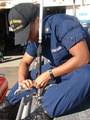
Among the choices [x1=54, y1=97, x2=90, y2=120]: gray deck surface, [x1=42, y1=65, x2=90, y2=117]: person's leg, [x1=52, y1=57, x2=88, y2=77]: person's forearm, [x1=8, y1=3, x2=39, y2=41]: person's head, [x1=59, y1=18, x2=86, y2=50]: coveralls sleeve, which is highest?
[x1=8, y1=3, x2=39, y2=41]: person's head

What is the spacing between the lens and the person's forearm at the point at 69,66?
3.99 meters

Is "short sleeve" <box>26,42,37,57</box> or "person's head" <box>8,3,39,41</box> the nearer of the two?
"person's head" <box>8,3,39,41</box>

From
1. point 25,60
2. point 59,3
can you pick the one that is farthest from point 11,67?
point 25,60

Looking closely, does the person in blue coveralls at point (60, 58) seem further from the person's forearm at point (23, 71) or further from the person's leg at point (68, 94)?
the person's forearm at point (23, 71)

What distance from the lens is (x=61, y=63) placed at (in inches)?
167

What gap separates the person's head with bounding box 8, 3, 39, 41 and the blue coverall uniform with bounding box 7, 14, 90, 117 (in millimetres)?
133

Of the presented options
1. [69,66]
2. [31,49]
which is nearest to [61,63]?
[69,66]

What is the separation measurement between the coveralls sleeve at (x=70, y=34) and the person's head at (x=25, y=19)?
0.22 metres

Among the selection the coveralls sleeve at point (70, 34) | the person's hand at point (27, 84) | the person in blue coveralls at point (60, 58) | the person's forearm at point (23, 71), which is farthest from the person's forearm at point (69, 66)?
the person's forearm at point (23, 71)

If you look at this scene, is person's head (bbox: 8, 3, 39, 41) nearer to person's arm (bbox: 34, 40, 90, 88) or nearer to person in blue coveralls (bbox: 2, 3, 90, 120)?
person in blue coveralls (bbox: 2, 3, 90, 120)

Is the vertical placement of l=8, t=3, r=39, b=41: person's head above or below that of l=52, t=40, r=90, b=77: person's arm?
above

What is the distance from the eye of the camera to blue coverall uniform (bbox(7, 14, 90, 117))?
3850 mm

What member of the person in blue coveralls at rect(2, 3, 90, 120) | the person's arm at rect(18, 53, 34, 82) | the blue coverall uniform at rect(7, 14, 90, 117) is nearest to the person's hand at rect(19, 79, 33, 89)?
the person in blue coveralls at rect(2, 3, 90, 120)

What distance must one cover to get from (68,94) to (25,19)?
68 cm
